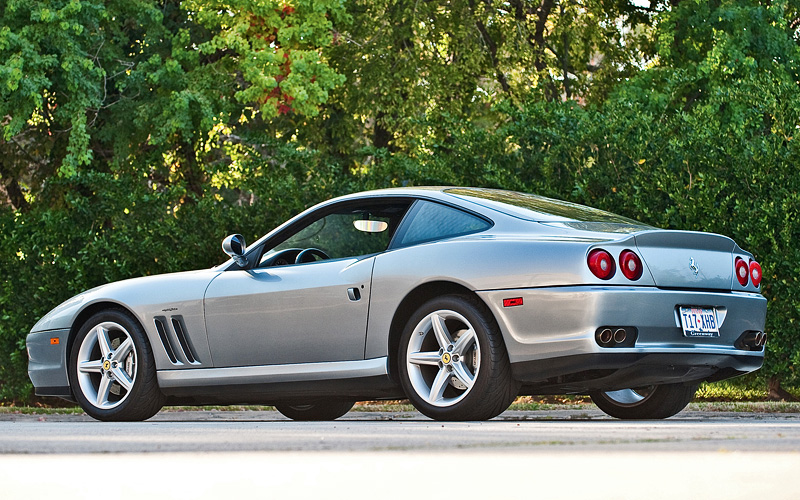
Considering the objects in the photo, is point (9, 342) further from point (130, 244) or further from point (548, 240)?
point (548, 240)

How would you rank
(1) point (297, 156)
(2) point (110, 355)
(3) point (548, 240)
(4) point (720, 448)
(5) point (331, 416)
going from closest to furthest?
(4) point (720, 448), (3) point (548, 240), (2) point (110, 355), (5) point (331, 416), (1) point (297, 156)

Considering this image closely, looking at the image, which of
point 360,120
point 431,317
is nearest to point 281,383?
point 431,317

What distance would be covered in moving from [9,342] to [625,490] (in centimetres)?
1006

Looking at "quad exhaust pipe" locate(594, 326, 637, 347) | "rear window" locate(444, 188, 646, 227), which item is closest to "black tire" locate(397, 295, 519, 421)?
"quad exhaust pipe" locate(594, 326, 637, 347)

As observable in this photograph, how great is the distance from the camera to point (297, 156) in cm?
1158

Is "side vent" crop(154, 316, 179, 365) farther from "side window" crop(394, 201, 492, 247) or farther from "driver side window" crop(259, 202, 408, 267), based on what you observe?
"side window" crop(394, 201, 492, 247)

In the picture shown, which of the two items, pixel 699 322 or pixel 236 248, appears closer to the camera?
pixel 699 322

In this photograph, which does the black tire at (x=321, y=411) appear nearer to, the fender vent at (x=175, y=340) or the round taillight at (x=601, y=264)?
the fender vent at (x=175, y=340)

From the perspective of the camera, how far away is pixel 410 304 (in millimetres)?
6754

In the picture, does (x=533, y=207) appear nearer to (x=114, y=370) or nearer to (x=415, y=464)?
(x=114, y=370)

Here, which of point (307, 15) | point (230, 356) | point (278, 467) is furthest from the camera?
point (307, 15)

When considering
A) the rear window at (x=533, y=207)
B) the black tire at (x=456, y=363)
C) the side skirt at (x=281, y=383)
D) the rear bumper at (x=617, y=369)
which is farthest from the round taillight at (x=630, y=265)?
the side skirt at (x=281, y=383)

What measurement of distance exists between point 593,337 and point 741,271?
1.31 metres

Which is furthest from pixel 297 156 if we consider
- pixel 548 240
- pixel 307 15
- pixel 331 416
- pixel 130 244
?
pixel 307 15
